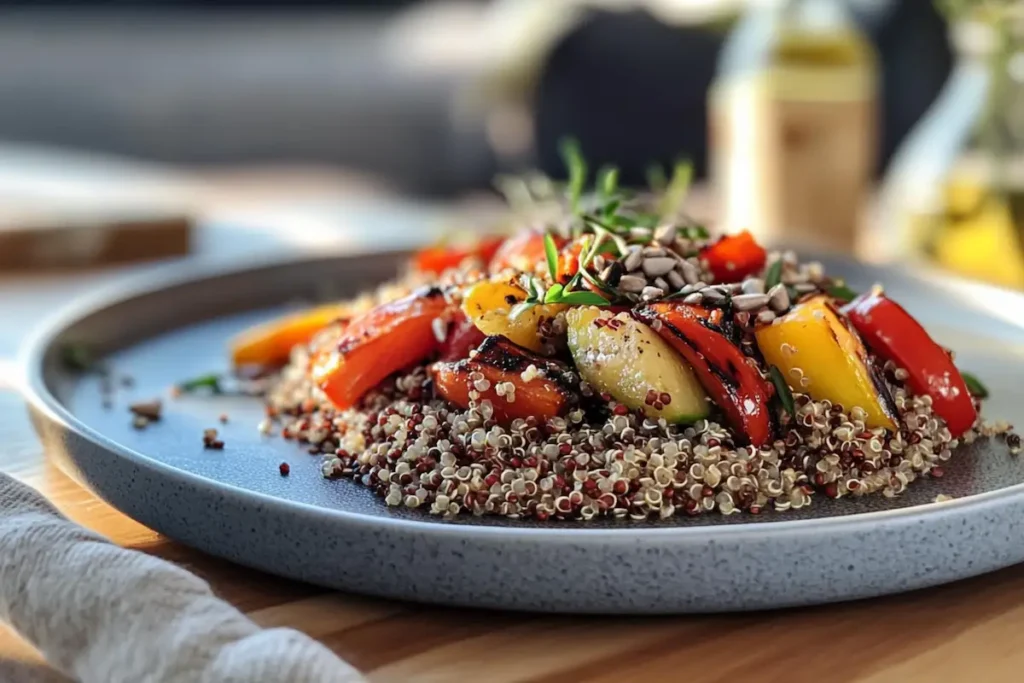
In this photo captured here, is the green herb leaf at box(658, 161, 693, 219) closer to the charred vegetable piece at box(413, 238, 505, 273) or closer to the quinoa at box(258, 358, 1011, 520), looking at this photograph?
the charred vegetable piece at box(413, 238, 505, 273)

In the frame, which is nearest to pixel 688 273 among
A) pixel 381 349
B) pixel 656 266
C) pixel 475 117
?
pixel 656 266

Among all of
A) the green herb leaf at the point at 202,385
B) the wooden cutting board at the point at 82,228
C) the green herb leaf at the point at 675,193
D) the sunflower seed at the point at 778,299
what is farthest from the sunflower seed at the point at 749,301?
the wooden cutting board at the point at 82,228

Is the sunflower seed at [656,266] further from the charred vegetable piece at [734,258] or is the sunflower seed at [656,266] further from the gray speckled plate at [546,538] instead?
the gray speckled plate at [546,538]

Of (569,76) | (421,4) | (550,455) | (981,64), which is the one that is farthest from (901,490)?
(421,4)

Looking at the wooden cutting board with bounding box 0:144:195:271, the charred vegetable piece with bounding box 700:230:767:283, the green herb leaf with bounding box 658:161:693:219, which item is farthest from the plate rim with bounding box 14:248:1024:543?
the wooden cutting board with bounding box 0:144:195:271

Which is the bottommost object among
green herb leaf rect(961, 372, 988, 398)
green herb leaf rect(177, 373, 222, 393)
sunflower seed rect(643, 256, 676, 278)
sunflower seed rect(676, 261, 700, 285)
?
green herb leaf rect(177, 373, 222, 393)

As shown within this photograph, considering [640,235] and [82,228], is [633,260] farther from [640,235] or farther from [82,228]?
[82,228]

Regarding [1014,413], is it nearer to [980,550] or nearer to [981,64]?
[980,550]
